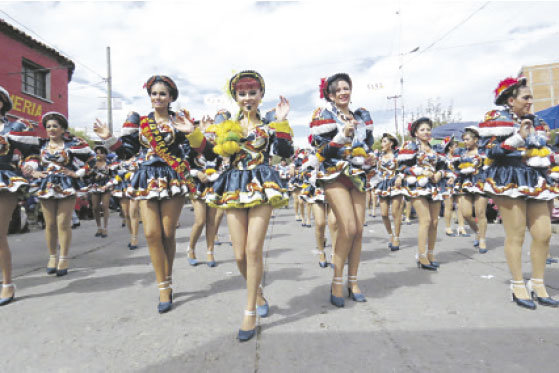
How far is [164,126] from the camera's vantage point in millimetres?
A: 3312

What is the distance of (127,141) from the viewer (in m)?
3.40

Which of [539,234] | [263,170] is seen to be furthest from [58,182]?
[539,234]

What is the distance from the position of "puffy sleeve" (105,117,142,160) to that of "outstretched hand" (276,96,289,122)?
4.60 feet

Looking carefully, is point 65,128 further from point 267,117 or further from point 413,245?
point 413,245

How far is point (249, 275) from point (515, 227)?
264 centimetres

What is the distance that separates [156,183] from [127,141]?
1.98ft

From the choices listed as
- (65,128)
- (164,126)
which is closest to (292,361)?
(164,126)

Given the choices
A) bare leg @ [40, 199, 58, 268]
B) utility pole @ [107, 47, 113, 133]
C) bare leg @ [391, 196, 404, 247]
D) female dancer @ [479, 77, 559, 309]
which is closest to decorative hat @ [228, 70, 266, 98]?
female dancer @ [479, 77, 559, 309]

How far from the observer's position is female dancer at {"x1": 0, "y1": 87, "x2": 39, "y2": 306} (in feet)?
11.5

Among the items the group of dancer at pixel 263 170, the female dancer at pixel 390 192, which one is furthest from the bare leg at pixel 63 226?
the female dancer at pixel 390 192

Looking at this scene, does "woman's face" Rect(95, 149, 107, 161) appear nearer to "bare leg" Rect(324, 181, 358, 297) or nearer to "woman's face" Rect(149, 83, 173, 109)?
"woman's face" Rect(149, 83, 173, 109)

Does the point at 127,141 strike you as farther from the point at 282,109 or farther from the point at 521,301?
the point at 521,301

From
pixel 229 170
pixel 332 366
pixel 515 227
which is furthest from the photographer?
pixel 515 227

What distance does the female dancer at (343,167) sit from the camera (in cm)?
315
